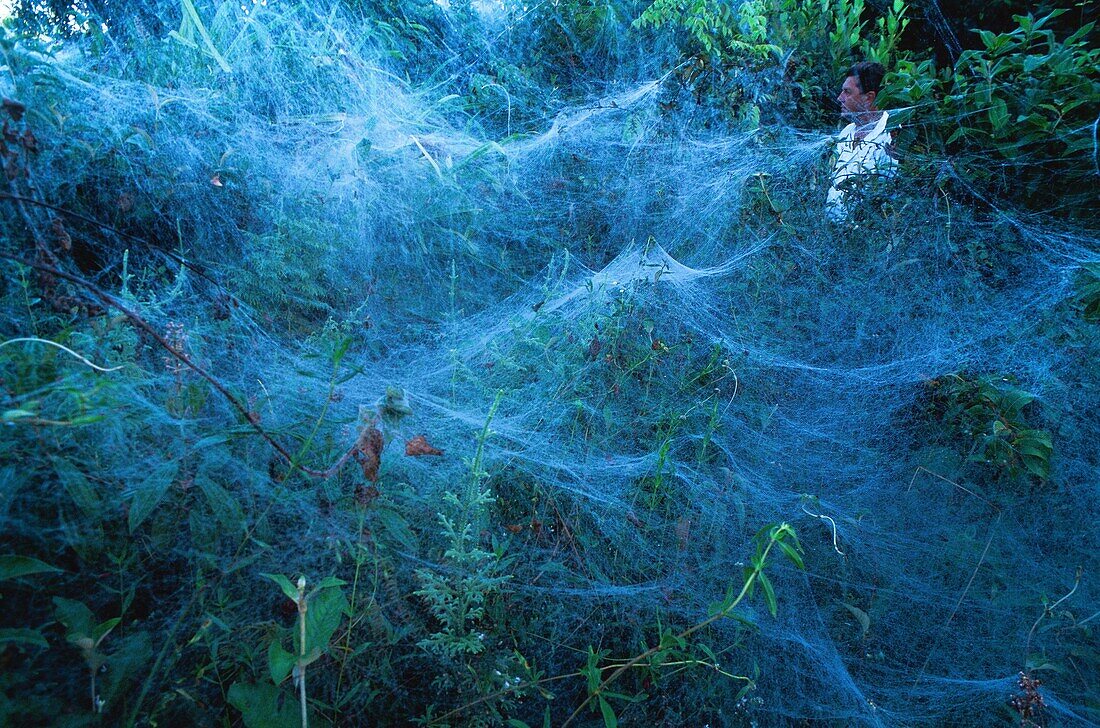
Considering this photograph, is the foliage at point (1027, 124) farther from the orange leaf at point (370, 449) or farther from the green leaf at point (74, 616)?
the green leaf at point (74, 616)

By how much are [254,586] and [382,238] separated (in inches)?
91.9

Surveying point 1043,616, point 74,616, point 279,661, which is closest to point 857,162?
point 1043,616

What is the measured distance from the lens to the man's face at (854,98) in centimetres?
429

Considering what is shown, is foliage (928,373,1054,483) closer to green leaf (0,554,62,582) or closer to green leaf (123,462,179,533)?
green leaf (123,462,179,533)

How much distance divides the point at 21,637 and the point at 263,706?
0.50m

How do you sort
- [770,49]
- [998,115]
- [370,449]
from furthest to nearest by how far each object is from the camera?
[770,49]
[998,115]
[370,449]

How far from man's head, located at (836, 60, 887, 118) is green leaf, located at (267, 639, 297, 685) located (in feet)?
15.4

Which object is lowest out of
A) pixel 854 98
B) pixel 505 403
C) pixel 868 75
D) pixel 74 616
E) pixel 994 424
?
pixel 994 424

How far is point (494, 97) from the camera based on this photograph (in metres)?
4.67

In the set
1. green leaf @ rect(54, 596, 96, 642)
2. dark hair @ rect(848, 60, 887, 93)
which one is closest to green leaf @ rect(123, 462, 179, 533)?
green leaf @ rect(54, 596, 96, 642)

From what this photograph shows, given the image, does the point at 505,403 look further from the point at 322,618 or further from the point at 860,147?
the point at 860,147

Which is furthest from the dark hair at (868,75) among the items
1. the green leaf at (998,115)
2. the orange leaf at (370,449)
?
the orange leaf at (370,449)

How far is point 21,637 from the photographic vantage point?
45.3 inches

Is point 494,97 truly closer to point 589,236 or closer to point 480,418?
point 589,236
